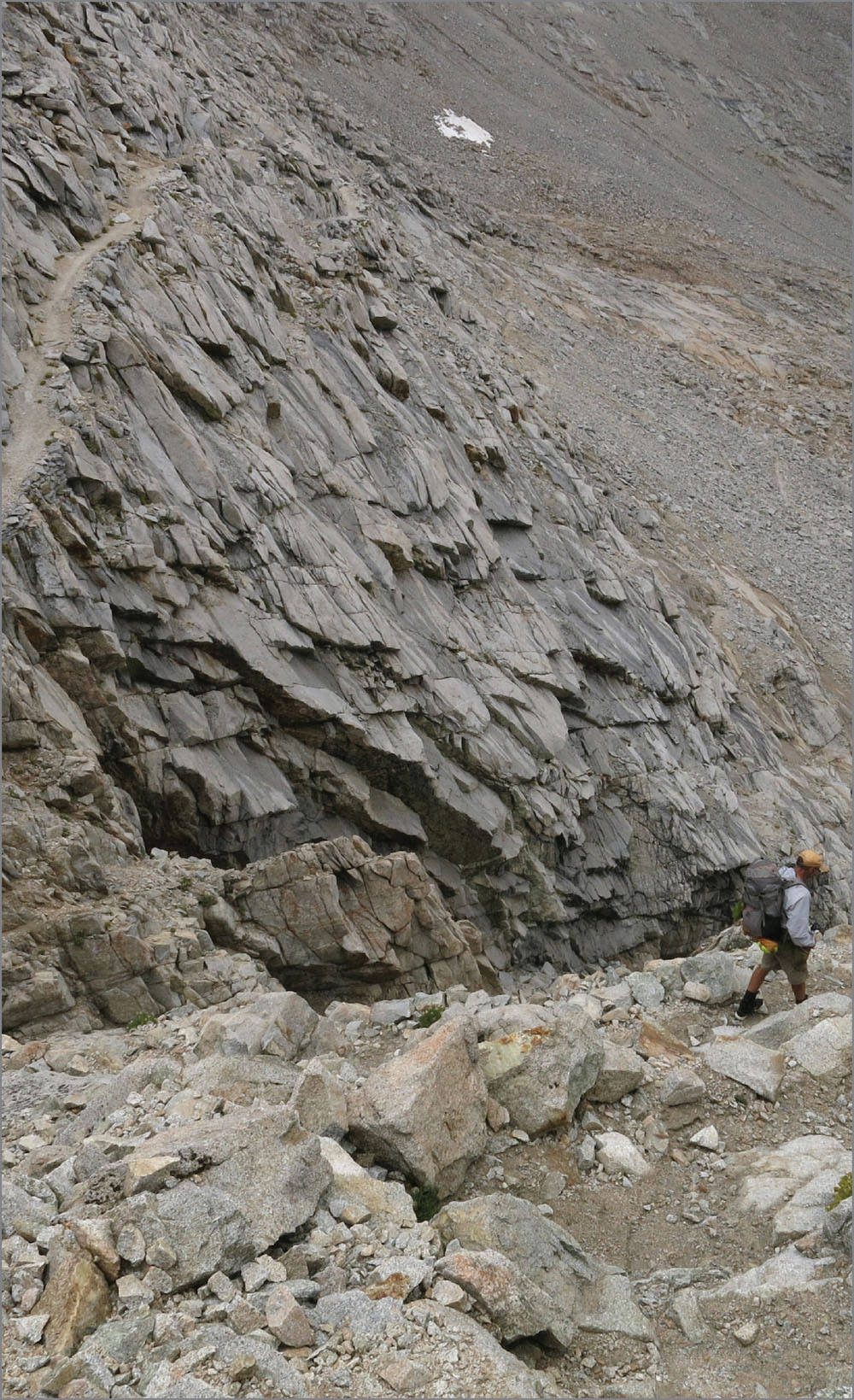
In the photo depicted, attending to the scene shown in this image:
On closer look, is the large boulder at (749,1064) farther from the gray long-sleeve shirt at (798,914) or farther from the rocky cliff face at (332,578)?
the rocky cliff face at (332,578)

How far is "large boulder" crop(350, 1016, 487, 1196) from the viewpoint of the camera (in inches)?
324

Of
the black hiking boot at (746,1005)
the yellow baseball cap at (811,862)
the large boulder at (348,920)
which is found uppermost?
the yellow baseball cap at (811,862)

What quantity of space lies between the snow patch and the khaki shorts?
6954 centimetres

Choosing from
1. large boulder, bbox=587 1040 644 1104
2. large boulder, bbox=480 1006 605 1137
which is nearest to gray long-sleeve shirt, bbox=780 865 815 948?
large boulder, bbox=587 1040 644 1104

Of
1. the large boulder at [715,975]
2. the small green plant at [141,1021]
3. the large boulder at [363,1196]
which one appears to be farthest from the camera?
the large boulder at [715,975]

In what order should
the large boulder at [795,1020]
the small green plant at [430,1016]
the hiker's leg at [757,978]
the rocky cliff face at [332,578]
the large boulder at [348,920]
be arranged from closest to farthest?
1. the large boulder at [795,1020]
2. the hiker's leg at [757,978]
3. the small green plant at [430,1016]
4. the large boulder at [348,920]
5. the rocky cliff face at [332,578]

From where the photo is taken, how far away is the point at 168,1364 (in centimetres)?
552

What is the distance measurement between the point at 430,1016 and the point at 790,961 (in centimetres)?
437

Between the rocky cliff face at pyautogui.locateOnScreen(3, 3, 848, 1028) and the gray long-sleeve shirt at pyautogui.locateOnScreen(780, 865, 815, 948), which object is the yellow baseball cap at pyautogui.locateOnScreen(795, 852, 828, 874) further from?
the rocky cliff face at pyautogui.locateOnScreen(3, 3, 848, 1028)

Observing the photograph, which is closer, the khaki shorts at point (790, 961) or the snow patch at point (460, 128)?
the khaki shorts at point (790, 961)

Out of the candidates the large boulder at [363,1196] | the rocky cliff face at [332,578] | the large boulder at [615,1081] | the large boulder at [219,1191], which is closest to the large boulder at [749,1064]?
the large boulder at [615,1081]

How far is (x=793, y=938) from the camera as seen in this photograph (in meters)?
11.3

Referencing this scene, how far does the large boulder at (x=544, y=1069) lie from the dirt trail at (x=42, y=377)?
11.9 m

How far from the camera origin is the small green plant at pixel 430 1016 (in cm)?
1189
